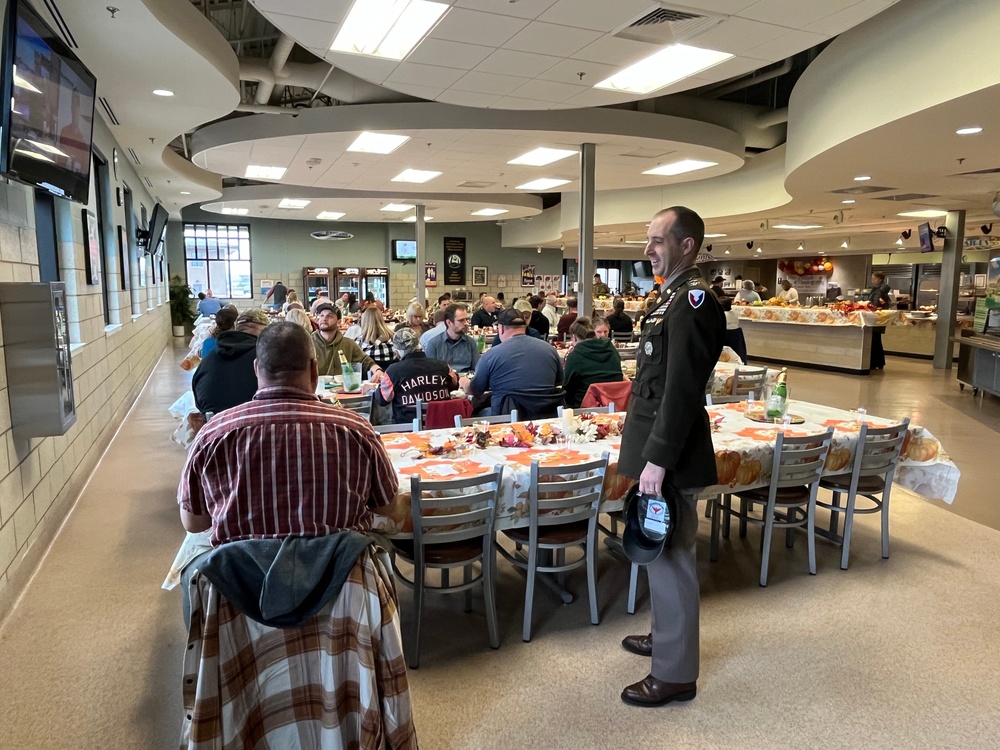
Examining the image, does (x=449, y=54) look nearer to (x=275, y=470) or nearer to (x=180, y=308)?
(x=275, y=470)

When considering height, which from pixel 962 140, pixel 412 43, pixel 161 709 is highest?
pixel 412 43

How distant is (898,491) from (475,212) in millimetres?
12409

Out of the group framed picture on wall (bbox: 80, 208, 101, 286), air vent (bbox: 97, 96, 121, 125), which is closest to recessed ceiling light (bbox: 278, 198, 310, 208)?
air vent (bbox: 97, 96, 121, 125)

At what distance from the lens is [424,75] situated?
18.0 feet

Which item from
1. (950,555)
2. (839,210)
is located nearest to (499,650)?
(950,555)

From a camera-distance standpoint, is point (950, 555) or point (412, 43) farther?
point (412, 43)

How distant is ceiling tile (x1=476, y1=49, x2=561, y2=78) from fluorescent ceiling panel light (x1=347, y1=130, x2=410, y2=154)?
2.54 meters

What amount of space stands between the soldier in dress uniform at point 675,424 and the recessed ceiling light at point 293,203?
13168 mm

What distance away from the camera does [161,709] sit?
8.33 ft

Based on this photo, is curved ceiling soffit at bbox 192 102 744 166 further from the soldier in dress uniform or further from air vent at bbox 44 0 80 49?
the soldier in dress uniform

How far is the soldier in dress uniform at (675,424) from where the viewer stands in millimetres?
2248

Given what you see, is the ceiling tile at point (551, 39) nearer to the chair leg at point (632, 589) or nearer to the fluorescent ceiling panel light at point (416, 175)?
the chair leg at point (632, 589)

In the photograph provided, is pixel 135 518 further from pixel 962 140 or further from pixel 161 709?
pixel 962 140

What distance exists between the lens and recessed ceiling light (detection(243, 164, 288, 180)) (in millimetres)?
9917
